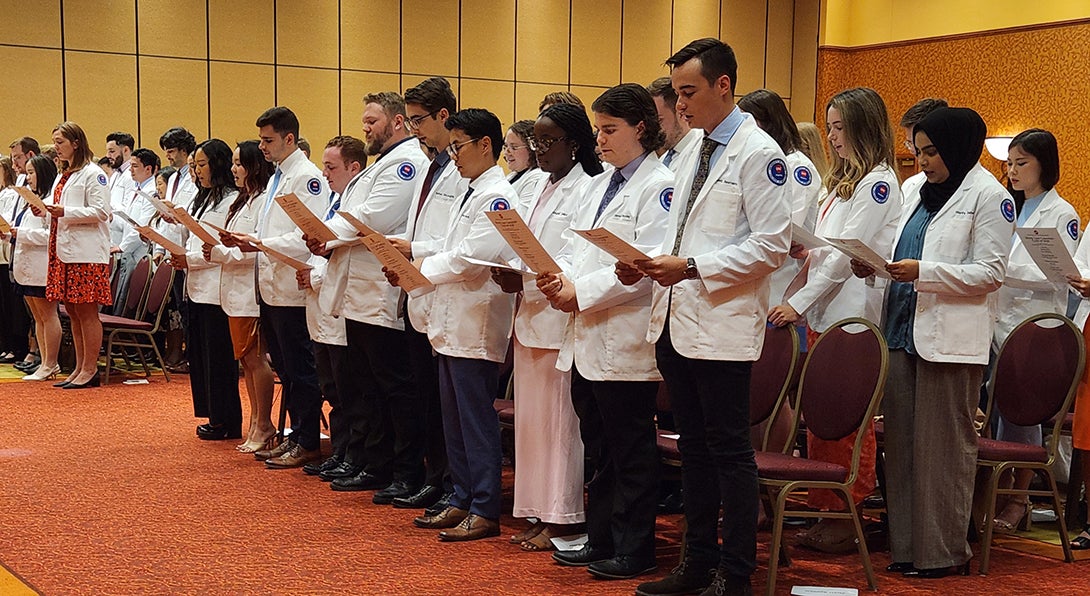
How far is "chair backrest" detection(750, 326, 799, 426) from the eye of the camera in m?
3.90

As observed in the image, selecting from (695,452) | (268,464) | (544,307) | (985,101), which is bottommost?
(268,464)

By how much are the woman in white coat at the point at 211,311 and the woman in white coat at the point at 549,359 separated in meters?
2.36

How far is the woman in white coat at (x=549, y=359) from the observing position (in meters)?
3.96

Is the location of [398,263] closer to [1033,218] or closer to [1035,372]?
[1035,372]

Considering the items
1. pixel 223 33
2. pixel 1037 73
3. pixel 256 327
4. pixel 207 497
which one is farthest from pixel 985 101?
pixel 207 497

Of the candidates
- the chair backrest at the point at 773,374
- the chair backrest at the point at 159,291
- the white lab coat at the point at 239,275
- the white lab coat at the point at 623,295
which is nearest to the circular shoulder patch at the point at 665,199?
the white lab coat at the point at 623,295

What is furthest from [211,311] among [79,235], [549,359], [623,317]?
[623,317]

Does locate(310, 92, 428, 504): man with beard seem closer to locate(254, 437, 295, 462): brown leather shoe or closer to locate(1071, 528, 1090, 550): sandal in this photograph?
locate(254, 437, 295, 462): brown leather shoe

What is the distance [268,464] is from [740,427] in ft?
9.57

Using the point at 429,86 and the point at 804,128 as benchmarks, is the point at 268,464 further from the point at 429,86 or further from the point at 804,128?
the point at 804,128

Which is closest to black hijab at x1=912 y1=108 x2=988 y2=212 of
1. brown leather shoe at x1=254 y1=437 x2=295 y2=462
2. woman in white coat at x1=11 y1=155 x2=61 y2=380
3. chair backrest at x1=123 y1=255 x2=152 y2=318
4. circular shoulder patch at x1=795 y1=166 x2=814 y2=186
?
circular shoulder patch at x1=795 y1=166 x2=814 y2=186

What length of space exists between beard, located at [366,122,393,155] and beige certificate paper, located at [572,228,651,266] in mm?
2085

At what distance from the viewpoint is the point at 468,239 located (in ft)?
13.5

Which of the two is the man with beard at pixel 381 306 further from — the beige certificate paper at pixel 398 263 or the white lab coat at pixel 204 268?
the white lab coat at pixel 204 268
